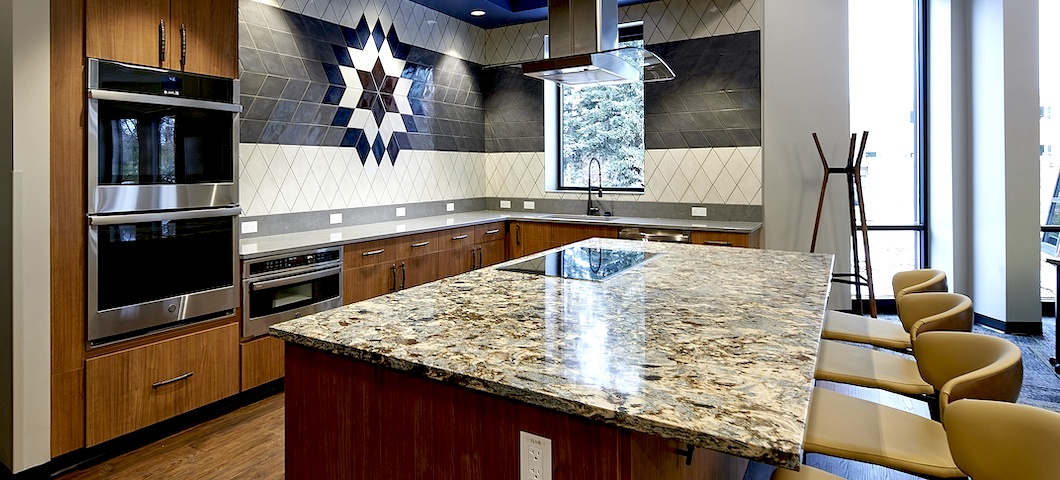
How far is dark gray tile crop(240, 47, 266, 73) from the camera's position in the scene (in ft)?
12.2

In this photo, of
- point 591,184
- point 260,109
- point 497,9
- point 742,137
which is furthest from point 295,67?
point 742,137

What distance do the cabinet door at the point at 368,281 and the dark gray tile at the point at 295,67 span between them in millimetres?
1377

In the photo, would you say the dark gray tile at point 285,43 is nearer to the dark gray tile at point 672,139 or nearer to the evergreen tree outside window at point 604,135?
the evergreen tree outside window at point 604,135

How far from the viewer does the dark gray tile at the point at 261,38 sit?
3.77 m

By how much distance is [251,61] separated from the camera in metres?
3.77

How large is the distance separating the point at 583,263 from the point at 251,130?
2427 mm

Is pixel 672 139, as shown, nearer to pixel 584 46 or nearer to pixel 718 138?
pixel 718 138

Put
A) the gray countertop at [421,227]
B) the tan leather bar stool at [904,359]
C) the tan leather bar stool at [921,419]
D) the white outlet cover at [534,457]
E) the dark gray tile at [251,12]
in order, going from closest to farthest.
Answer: the white outlet cover at [534,457]
the tan leather bar stool at [921,419]
the tan leather bar stool at [904,359]
the gray countertop at [421,227]
the dark gray tile at [251,12]

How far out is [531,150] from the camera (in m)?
5.86

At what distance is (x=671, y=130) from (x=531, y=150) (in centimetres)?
137

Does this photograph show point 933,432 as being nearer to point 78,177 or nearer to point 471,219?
point 78,177

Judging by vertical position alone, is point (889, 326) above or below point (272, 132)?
below

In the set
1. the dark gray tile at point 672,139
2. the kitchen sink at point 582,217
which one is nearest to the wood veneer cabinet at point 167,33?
the kitchen sink at point 582,217

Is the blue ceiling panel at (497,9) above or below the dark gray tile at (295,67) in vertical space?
above
